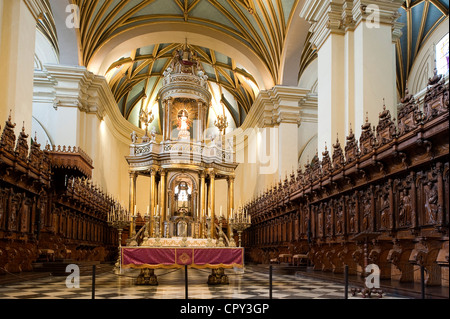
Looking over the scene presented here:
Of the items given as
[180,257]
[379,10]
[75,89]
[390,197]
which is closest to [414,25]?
[379,10]

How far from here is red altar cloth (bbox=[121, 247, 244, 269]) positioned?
915 centimetres

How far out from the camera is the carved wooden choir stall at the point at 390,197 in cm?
711

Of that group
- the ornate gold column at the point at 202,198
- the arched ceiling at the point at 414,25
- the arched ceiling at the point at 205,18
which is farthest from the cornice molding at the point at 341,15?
the ornate gold column at the point at 202,198

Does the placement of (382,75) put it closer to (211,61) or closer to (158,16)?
(158,16)

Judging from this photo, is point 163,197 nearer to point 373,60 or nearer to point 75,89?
point 75,89

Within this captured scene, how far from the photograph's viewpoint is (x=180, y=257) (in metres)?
9.33

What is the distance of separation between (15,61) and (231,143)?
16587 millimetres

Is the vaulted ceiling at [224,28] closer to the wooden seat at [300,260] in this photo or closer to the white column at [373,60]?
the white column at [373,60]

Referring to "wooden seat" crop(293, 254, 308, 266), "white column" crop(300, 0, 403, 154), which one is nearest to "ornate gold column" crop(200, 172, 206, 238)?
"wooden seat" crop(293, 254, 308, 266)

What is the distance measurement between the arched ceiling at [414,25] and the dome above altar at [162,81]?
6785mm

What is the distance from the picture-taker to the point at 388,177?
870 cm

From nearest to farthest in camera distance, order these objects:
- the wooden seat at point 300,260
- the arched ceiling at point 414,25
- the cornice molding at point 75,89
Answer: the wooden seat at point 300,260 → the cornice molding at point 75,89 → the arched ceiling at point 414,25

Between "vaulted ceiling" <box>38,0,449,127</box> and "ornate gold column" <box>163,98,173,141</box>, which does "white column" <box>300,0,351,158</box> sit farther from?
"ornate gold column" <box>163,98,173,141</box>
